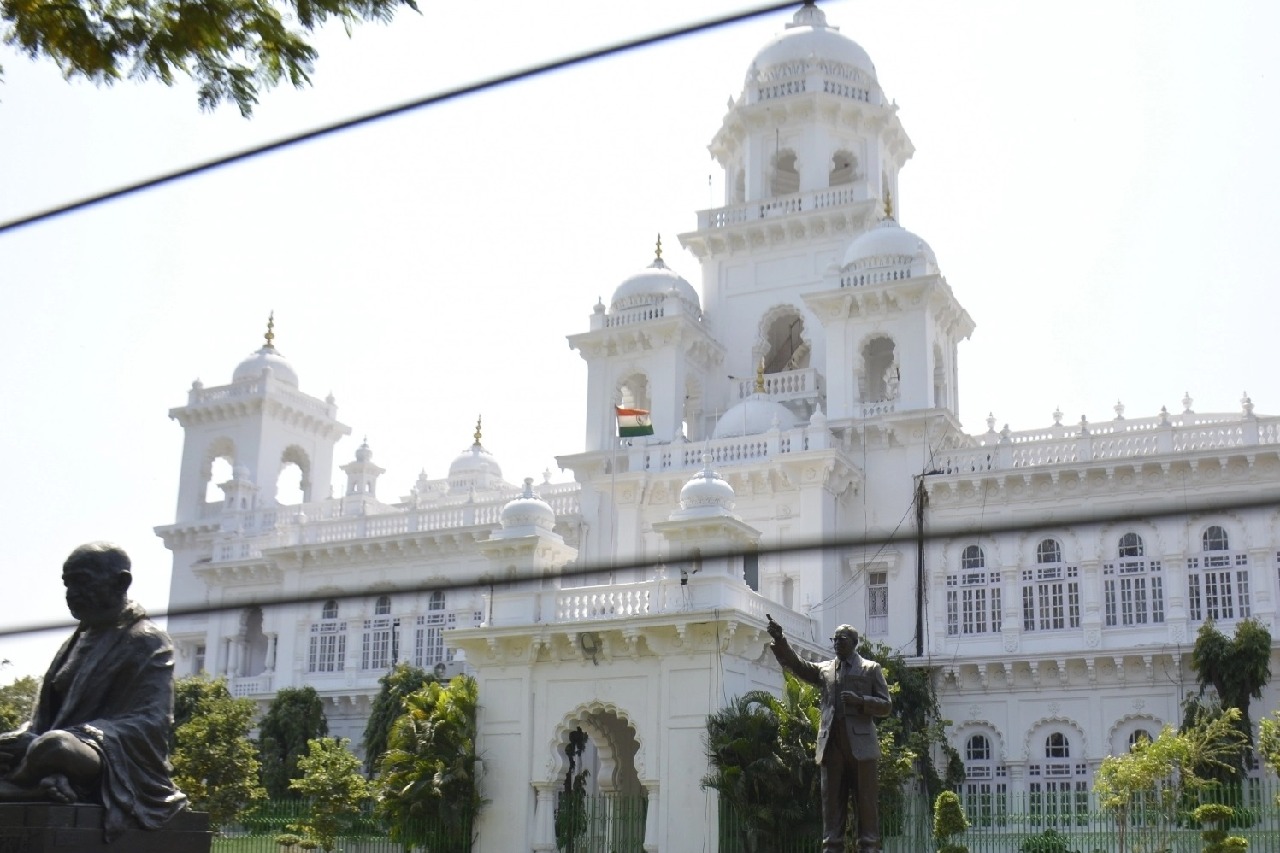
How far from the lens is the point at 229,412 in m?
47.7

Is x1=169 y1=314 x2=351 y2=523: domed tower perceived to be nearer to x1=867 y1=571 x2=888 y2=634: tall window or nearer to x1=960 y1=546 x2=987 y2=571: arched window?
x1=867 y1=571 x2=888 y2=634: tall window

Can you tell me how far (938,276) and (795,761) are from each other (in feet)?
51.1

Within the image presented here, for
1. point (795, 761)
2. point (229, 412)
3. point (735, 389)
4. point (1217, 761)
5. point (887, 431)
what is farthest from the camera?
point (229, 412)

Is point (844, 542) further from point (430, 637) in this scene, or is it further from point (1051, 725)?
point (430, 637)

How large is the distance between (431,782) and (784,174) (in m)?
23.5

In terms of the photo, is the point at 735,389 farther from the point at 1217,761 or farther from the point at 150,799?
the point at 150,799

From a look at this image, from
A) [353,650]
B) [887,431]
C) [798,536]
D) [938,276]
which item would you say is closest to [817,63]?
[938,276]

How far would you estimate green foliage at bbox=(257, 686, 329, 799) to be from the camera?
36.5 metres

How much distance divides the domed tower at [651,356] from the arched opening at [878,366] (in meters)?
4.07

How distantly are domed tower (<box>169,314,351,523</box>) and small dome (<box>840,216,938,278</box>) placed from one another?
63.9 ft

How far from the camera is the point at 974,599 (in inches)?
1348

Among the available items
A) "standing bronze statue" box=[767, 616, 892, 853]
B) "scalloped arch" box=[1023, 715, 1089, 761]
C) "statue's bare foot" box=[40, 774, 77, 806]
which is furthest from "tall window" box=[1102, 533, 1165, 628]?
"statue's bare foot" box=[40, 774, 77, 806]

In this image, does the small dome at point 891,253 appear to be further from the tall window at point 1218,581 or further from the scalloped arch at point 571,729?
the scalloped arch at point 571,729

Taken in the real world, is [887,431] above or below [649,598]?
above
